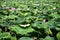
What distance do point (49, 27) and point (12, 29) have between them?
1.31ft

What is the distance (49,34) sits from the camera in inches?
70.1

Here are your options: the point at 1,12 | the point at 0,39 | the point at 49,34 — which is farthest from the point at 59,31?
the point at 1,12

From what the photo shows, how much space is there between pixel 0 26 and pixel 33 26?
40 cm

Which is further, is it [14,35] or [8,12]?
[8,12]

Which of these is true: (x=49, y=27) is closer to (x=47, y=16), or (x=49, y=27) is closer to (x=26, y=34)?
(x=26, y=34)

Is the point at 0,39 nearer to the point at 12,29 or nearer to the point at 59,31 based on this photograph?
the point at 12,29

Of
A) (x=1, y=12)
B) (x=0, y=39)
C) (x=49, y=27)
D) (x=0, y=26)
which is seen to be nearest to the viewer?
(x=0, y=39)

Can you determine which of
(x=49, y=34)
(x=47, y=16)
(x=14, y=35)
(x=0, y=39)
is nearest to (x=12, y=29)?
(x=14, y=35)

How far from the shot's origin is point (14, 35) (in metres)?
1.77

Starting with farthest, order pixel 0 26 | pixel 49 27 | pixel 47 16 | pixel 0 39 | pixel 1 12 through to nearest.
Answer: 1. pixel 1 12
2. pixel 47 16
3. pixel 0 26
4. pixel 49 27
5. pixel 0 39

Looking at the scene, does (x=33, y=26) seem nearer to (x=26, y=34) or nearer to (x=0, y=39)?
(x=26, y=34)

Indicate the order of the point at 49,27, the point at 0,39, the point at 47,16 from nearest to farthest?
1. the point at 0,39
2. the point at 49,27
3. the point at 47,16

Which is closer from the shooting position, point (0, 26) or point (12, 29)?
point (12, 29)

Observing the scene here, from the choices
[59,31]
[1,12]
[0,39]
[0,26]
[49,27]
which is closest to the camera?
[0,39]
